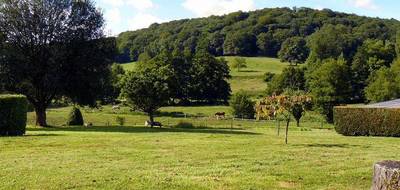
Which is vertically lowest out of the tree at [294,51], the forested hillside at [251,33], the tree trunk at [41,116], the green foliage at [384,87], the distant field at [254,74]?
the tree trunk at [41,116]

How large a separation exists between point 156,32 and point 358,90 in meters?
93.8

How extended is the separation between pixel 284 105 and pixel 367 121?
14957mm

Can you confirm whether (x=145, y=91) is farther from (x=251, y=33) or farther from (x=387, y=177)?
(x=251, y=33)

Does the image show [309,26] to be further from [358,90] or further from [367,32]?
[358,90]

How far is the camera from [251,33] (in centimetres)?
15562

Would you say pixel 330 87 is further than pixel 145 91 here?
Yes

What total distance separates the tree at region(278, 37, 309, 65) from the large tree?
9477 centimetres

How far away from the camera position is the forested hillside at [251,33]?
472 feet

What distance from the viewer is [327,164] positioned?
16266 mm

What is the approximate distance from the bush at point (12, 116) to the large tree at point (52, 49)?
1258cm

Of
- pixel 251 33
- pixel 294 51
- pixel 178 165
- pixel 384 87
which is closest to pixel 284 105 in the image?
pixel 178 165

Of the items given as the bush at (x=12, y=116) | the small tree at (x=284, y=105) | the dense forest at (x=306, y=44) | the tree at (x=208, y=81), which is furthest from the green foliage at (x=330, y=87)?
the bush at (x=12, y=116)

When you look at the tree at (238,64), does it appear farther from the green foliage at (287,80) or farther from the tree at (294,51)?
the green foliage at (287,80)

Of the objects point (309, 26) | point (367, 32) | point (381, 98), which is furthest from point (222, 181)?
point (309, 26)
